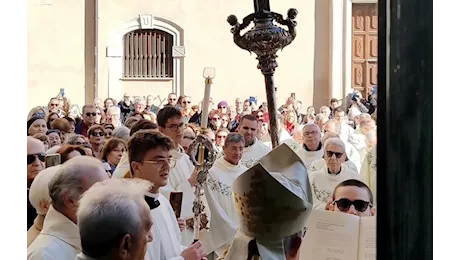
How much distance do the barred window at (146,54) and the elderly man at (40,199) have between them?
14394 millimetres

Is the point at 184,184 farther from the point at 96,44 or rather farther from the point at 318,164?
the point at 96,44

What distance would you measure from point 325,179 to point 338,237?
118 inches

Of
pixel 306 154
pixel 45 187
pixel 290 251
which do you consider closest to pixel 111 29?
pixel 306 154

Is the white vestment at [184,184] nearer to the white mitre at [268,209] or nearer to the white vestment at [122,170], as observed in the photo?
the white vestment at [122,170]

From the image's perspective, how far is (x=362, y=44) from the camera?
17.1m

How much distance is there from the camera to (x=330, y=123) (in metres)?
8.59

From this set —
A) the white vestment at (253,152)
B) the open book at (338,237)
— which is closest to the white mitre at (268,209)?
the open book at (338,237)

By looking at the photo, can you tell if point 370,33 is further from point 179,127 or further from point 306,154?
point 179,127

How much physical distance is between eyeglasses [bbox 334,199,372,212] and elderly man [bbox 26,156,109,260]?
994 millimetres

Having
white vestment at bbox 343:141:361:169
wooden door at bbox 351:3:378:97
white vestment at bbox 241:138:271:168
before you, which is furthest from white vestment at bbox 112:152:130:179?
wooden door at bbox 351:3:378:97

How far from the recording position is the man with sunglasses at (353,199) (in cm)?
293

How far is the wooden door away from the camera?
17000 mm

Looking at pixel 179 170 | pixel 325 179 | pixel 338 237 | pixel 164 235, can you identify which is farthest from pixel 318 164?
pixel 338 237

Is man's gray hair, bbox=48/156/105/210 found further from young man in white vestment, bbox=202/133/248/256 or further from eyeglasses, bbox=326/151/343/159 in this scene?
eyeglasses, bbox=326/151/343/159
